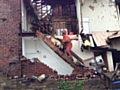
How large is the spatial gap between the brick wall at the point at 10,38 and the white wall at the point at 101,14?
4639 millimetres

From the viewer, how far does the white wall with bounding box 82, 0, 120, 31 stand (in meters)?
13.5

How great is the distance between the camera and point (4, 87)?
353 inches

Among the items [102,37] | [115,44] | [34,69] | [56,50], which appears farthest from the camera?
[102,37]

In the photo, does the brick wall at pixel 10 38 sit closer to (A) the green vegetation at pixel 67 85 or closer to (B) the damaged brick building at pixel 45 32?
(B) the damaged brick building at pixel 45 32

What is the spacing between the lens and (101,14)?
13.7 meters

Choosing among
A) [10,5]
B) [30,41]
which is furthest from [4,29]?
[30,41]

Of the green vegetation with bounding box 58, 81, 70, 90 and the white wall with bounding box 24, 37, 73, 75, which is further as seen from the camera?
the white wall with bounding box 24, 37, 73, 75

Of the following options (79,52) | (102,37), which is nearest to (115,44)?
(102,37)

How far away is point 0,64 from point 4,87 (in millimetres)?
1160

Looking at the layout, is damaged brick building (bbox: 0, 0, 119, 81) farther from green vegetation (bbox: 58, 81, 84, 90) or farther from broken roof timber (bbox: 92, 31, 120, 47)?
green vegetation (bbox: 58, 81, 84, 90)

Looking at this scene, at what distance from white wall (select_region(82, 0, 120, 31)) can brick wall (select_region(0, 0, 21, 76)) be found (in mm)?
4639

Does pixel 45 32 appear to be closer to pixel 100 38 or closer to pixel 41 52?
pixel 41 52

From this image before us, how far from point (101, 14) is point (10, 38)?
604cm

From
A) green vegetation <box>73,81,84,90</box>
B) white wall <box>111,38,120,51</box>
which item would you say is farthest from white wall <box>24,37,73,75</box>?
green vegetation <box>73,81,84,90</box>
